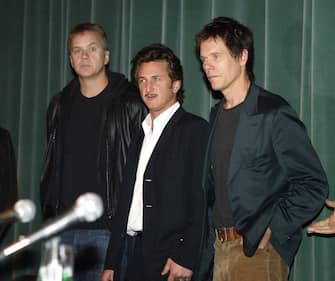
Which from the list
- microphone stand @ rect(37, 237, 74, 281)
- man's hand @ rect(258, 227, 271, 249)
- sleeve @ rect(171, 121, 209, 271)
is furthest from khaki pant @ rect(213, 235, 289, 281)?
microphone stand @ rect(37, 237, 74, 281)

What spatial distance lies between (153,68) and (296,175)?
0.92 meters

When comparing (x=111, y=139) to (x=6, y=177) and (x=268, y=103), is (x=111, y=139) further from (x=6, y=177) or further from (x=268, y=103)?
(x=268, y=103)

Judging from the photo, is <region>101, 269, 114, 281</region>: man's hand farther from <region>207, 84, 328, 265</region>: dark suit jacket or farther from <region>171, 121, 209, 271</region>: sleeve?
<region>207, 84, 328, 265</region>: dark suit jacket

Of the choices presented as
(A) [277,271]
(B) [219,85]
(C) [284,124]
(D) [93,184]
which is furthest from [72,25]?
(A) [277,271]

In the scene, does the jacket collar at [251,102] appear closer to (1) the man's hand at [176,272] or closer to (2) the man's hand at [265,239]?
(2) the man's hand at [265,239]

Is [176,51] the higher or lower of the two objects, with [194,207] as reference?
higher

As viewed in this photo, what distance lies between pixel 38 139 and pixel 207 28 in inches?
79.7

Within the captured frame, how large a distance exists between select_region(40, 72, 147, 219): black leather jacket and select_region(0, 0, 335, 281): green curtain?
1.60 ft

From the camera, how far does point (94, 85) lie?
3342mm

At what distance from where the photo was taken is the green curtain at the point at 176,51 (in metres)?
3.19

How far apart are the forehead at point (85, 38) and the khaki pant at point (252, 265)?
53.7 inches

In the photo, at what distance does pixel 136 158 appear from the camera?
305cm

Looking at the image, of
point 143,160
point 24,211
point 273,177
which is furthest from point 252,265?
point 24,211

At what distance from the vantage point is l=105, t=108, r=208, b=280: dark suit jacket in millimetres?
2820
